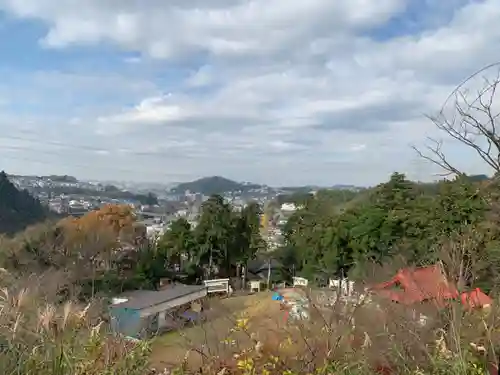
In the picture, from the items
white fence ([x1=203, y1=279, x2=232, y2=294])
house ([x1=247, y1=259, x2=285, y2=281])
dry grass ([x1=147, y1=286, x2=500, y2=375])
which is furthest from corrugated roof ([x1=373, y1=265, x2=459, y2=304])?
house ([x1=247, y1=259, x2=285, y2=281])

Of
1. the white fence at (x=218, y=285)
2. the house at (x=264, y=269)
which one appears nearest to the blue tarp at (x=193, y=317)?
the white fence at (x=218, y=285)

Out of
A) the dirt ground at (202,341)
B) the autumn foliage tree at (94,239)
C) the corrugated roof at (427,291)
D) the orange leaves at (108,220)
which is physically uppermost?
the corrugated roof at (427,291)

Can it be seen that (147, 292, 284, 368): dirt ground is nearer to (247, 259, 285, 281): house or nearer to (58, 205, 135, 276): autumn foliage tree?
(58, 205, 135, 276): autumn foliage tree

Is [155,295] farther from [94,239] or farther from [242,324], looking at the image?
[242,324]

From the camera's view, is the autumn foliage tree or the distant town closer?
the autumn foliage tree

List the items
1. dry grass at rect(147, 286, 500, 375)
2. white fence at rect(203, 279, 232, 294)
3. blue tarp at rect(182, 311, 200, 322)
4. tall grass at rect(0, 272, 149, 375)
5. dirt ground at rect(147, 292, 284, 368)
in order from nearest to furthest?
tall grass at rect(0, 272, 149, 375), dry grass at rect(147, 286, 500, 375), dirt ground at rect(147, 292, 284, 368), blue tarp at rect(182, 311, 200, 322), white fence at rect(203, 279, 232, 294)

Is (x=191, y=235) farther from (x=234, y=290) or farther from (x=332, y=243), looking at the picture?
(x=332, y=243)

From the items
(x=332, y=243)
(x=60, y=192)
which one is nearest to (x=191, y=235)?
(x=332, y=243)

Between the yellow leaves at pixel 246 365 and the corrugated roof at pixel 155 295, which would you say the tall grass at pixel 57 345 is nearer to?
the yellow leaves at pixel 246 365
